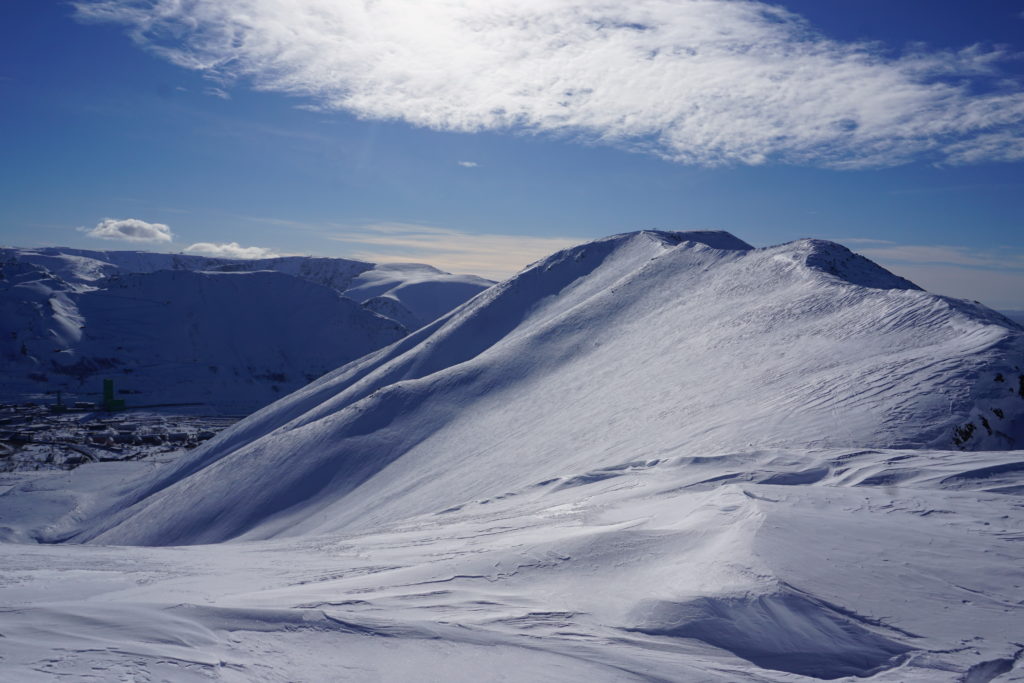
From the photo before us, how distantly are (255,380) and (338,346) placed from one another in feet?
53.5

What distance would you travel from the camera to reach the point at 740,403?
18703 millimetres

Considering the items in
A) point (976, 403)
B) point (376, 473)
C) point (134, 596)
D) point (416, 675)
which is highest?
point (976, 403)

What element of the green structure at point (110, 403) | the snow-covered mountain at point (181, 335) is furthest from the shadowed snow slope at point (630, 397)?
the snow-covered mountain at point (181, 335)

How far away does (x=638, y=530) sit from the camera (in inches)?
337

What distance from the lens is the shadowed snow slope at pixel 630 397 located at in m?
15.0

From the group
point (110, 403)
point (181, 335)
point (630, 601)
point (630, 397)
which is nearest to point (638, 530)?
point (630, 601)

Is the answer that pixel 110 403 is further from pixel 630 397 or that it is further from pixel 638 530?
pixel 638 530

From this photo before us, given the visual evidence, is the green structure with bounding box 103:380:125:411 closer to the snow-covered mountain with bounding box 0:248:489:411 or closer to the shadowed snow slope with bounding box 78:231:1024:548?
the snow-covered mountain with bounding box 0:248:489:411

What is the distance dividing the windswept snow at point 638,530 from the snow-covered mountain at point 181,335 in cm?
7490

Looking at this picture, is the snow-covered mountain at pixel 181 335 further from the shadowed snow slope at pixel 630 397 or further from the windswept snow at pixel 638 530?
the windswept snow at pixel 638 530

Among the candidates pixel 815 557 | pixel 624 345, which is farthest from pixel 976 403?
pixel 624 345

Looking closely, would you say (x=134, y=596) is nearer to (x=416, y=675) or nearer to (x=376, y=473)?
(x=416, y=675)

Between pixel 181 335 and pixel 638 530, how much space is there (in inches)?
4670

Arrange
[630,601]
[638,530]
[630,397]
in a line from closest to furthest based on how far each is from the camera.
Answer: [630,601] < [638,530] < [630,397]
